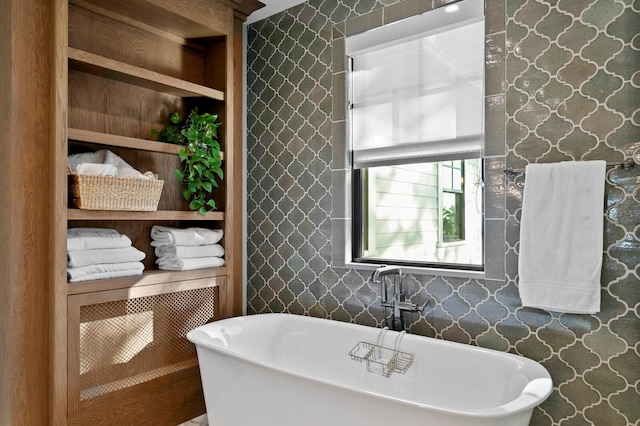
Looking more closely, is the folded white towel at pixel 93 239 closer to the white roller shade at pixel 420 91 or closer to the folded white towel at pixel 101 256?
the folded white towel at pixel 101 256

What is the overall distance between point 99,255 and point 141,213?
0.94 feet

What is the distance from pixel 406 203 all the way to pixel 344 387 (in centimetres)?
126

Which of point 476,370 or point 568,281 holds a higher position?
point 568,281

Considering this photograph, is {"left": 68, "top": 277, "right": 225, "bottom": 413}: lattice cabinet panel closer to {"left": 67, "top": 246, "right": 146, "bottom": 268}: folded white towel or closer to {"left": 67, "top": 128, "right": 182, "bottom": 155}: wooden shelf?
{"left": 67, "top": 246, "right": 146, "bottom": 268}: folded white towel

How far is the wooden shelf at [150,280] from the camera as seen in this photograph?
2.14 m

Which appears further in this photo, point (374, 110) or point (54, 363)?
point (374, 110)

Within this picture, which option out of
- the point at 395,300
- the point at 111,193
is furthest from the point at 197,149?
the point at 395,300

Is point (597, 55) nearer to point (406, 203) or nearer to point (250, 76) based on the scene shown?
point (406, 203)

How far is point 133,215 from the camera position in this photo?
2332 millimetres

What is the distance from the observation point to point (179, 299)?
8.49 ft

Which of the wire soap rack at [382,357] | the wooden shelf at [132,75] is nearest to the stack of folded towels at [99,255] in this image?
the wooden shelf at [132,75]

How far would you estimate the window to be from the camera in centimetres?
230

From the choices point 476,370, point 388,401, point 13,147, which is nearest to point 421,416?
point 388,401

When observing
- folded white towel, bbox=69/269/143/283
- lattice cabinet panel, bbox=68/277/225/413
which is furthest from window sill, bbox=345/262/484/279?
folded white towel, bbox=69/269/143/283
